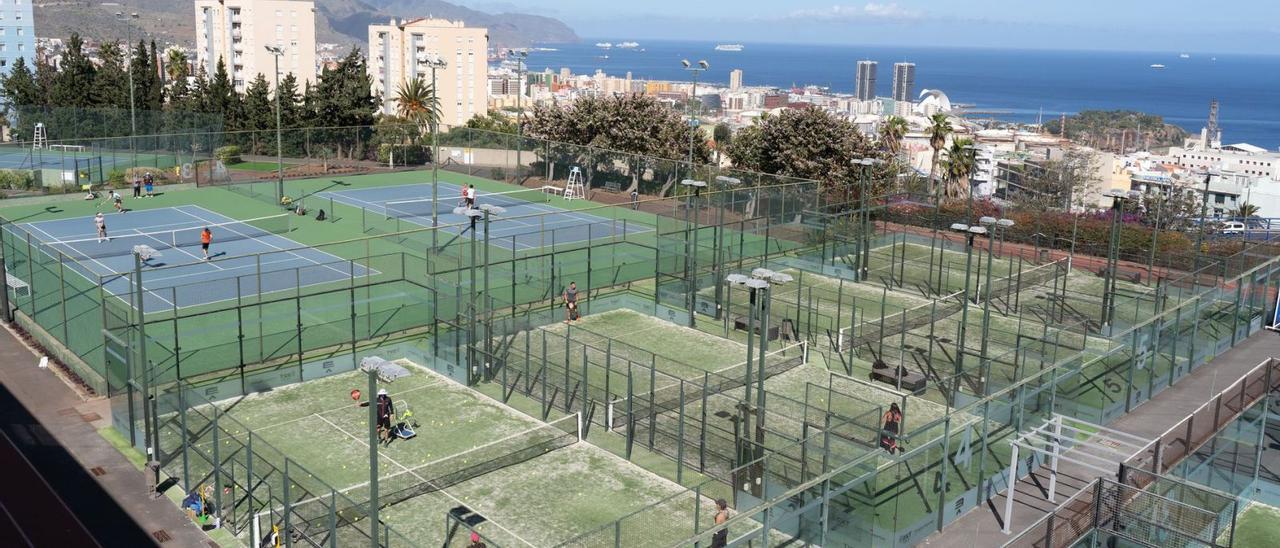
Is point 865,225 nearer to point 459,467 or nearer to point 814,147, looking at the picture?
point 814,147

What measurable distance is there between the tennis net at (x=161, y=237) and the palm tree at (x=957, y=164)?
1183 inches

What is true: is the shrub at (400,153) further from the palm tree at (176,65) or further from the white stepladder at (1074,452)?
the white stepladder at (1074,452)

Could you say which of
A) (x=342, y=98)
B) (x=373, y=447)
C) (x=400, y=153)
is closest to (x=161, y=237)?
(x=400, y=153)

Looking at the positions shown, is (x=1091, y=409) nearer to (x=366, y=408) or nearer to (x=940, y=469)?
(x=940, y=469)

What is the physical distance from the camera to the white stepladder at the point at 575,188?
52875 mm

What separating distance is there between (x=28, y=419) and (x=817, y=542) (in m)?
17.5

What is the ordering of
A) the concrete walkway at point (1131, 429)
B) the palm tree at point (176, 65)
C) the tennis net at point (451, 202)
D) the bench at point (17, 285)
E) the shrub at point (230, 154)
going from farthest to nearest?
the palm tree at point (176, 65)
the shrub at point (230, 154)
the tennis net at point (451, 202)
the bench at point (17, 285)
the concrete walkway at point (1131, 429)

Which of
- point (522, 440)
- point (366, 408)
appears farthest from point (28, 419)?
point (522, 440)

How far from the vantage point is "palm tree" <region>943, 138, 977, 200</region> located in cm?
5247

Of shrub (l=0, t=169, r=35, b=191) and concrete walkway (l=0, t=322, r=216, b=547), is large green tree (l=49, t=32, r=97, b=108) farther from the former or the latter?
concrete walkway (l=0, t=322, r=216, b=547)

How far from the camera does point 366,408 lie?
25.2 meters

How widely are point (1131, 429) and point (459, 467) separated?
48.0 ft

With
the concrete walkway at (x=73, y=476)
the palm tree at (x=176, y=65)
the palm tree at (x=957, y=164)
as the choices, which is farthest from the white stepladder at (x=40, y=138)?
the palm tree at (x=957, y=164)

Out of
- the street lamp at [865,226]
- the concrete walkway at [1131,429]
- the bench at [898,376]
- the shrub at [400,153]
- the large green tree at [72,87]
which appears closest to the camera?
the concrete walkway at [1131,429]
